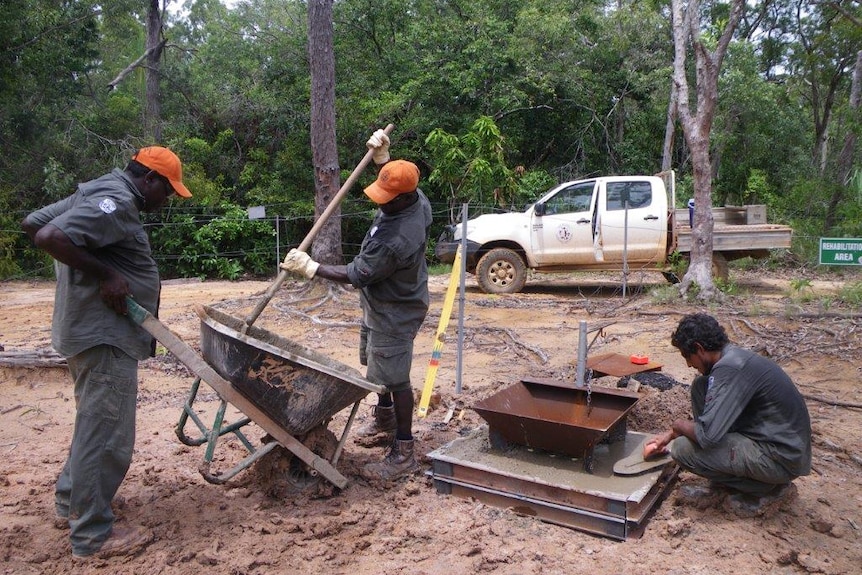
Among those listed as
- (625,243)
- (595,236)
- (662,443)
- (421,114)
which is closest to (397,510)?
(662,443)

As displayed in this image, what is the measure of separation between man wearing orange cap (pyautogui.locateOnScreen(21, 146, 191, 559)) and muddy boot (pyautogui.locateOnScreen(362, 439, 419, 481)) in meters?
1.25

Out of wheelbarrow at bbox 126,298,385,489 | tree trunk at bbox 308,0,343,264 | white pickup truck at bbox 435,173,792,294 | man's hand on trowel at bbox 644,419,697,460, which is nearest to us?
wheelbarrow at bbox 126,298,385,489

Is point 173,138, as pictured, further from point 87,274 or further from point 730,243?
point 87,274

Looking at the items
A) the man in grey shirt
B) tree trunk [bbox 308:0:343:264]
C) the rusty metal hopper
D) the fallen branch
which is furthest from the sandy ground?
tree trunk [bbox 308:0:343:264]

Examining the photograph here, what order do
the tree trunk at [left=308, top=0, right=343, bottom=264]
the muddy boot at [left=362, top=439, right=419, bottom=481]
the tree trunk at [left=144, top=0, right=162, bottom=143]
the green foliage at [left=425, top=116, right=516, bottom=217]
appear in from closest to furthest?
1. the muddy boot at [left=362, top=439, right=419, bottom=481]
2. the tree trunk at [left=308, top=0, right=343, bottom=264]
3. the green foliage at [left=425, top=116, right=516, bottom=217]
4. the tree trunk at [left=144, top=0, right=162, bottom=143]

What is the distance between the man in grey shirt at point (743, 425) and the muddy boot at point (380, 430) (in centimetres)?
183

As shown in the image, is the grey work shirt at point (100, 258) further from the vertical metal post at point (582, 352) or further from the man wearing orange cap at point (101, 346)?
the vertical metal post at point (582, 352)

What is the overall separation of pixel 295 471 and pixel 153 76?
1851 cm

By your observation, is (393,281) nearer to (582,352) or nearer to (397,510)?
(397,510)

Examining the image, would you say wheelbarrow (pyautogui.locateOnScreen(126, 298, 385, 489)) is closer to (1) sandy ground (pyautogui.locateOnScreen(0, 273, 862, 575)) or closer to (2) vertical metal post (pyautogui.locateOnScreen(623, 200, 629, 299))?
(1) sandy ground (pyautogui.locateOnScreen(0, 273, 862, 575))

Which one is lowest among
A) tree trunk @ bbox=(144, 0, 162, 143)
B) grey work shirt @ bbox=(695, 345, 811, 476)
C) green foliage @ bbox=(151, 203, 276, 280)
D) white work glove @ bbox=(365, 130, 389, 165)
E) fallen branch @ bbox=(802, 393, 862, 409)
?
fallen branch @ bbox=(802, 393, 862, 409)

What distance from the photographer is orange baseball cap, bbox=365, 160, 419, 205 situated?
3.78m

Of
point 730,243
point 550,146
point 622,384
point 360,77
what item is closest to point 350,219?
point 360,77

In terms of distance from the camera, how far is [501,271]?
11492mm
